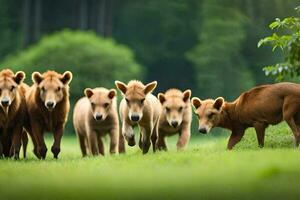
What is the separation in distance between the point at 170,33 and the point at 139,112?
35095mm

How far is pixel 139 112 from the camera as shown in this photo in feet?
53.4

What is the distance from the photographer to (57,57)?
3684 centimetres

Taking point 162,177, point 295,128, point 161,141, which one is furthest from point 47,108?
point 162,177

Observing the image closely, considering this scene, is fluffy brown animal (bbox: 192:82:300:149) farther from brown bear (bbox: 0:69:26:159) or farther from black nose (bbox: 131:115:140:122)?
brown bear (bbox: 0:69:26:159)

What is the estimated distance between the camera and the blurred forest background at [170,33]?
1773 inches

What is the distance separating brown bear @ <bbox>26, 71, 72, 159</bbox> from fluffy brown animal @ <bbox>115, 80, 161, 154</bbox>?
920 mm

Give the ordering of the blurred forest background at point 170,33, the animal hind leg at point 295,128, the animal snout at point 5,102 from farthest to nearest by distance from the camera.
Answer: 1. the blurred forest background at point 170,33
2. the animal snout at point 5,102
3. the animal hind leg at point 295,128

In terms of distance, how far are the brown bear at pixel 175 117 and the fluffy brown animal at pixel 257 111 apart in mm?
236

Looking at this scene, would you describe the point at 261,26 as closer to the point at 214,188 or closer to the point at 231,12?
A: the point at 231,12

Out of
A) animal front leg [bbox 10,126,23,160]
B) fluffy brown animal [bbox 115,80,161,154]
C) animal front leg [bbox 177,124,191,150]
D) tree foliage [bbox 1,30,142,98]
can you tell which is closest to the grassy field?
animal front leg [bbox 10,126,23,160]

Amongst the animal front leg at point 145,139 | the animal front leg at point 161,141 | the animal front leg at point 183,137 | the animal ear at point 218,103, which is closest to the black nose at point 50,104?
the animal front leg at point 145,139

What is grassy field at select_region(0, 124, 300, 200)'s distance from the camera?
10.7 metres

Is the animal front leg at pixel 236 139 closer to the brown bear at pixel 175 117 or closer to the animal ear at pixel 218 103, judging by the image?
the animal ear at pixel 218 103

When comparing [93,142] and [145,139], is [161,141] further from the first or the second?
[93,142]
